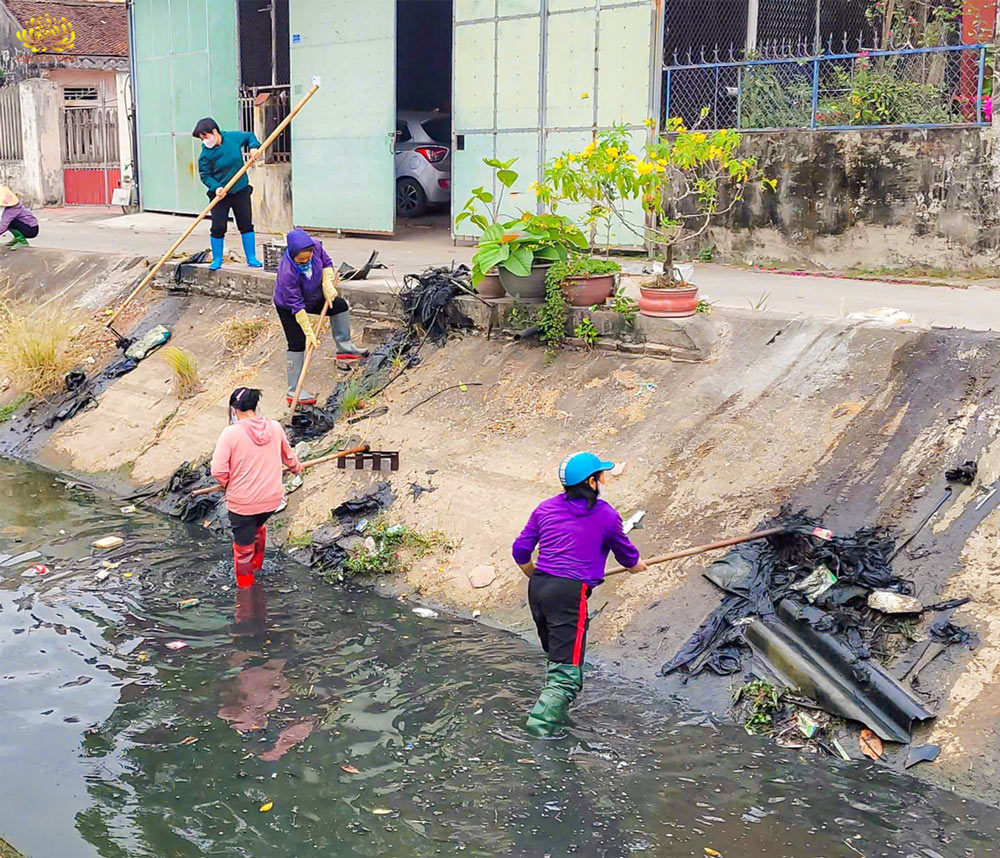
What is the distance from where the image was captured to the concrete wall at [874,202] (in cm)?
1077

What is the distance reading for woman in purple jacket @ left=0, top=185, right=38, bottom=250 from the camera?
16.0 meters

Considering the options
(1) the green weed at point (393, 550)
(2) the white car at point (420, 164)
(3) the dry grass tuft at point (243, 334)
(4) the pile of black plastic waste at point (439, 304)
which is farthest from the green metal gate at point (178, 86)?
(1) the green weed at point (393, 550)

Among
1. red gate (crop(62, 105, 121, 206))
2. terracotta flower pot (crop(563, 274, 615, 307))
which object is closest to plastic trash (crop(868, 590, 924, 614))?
terracotta flower pot (crop(563, 274, 615, 307))

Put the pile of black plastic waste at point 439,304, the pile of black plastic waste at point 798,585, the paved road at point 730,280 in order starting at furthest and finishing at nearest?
the pile of black plastic waste at point 439,304, the paved road at point 730,280, the pile of black plastic waste at point 798,585

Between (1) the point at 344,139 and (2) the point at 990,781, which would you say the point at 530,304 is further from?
(1) the point at 344,139

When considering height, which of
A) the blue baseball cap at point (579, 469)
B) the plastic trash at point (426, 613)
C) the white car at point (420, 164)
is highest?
the white car at point (420, 164)

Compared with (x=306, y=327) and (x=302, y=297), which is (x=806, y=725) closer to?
(x=306, y=327)

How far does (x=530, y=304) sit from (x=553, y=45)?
4903 millimetres

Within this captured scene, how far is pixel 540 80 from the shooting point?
13.4 m

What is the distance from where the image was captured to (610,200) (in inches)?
348

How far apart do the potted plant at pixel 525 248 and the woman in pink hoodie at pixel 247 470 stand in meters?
2.62

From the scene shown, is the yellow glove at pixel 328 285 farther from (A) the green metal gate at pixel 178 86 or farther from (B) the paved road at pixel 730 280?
(A) the green metal gate at pixel 178 86

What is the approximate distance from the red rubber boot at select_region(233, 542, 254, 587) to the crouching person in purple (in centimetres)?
270

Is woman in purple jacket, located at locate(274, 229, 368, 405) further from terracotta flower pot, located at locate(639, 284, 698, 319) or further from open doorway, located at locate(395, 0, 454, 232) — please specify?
open doorway, located at locate(395, 0, 454, 232)
